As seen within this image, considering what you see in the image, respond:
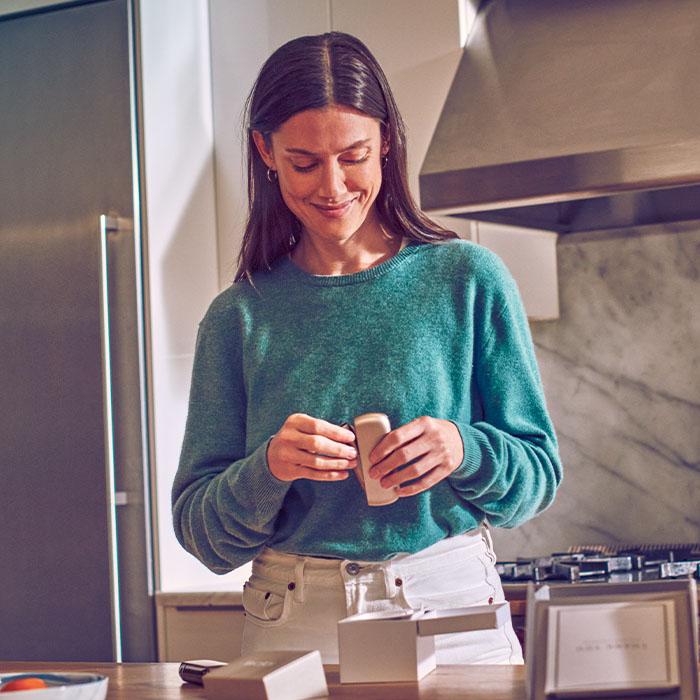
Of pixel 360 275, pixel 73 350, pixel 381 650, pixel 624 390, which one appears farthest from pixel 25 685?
pixel 624 390

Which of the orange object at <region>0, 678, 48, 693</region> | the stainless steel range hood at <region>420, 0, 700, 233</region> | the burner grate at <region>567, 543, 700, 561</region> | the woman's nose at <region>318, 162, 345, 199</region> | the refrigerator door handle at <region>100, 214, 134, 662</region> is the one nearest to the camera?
the orange object at <region>0, 678, 48, 693</region>

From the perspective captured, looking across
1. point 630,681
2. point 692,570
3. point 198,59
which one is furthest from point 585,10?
point 630,681

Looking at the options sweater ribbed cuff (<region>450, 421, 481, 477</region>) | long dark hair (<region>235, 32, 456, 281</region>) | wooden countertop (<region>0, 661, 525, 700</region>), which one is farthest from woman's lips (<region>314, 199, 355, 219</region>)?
wooden countertop (<region>0, 661, 525, 700</region>)

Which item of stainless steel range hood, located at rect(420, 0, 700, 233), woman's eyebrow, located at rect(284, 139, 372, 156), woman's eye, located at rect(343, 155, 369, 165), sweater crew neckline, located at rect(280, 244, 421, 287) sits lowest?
sweater crew neckline, located at rect(280, 244, 421, 287)

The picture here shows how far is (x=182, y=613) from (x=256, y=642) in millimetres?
1044

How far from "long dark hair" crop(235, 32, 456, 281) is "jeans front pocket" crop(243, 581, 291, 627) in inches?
16.5

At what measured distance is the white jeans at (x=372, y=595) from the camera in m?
1.17

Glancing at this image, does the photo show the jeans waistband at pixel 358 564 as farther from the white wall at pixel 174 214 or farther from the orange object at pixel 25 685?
the white wall at pixel 174 214

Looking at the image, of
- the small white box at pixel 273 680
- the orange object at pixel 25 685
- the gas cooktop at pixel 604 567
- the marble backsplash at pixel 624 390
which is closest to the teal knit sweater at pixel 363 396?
the small white box at pixel 273 680

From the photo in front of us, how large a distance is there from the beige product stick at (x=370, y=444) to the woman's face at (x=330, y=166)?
1.14 feet

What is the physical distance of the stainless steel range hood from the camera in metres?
1.79

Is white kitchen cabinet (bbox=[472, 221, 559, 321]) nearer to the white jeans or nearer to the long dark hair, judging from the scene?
the long dark hair

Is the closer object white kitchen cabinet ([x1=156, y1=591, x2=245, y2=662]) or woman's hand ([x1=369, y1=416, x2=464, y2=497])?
woman's hand ([x1=369, y1=416, x2=464, y2=497])

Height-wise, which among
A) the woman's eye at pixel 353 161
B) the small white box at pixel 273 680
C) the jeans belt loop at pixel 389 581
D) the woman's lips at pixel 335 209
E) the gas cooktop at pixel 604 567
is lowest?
the gas cooktop at pixel 604 567
